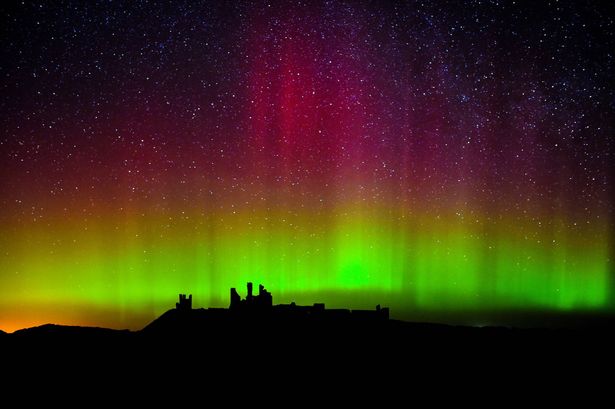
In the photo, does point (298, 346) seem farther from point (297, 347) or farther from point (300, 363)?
point (300, 363)

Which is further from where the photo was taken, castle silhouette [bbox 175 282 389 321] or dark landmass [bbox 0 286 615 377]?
castle silhouette [bbox 175 282 389 321]

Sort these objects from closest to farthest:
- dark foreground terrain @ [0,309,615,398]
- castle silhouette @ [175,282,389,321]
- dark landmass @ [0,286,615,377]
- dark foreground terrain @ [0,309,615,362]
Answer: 1. dark foreground terrain @ [0,309,615,398]
2. dark landmass @ [0,286,615,377]
3. dark foreground terrain @ [0,309,615,362]
4. castle silhouette @ [175,282,389,321]

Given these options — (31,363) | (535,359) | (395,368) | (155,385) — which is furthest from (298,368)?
(31,363)

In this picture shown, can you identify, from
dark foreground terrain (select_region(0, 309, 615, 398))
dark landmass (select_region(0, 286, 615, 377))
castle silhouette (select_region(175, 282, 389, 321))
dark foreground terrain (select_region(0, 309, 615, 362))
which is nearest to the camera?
dark foreground terrain (select_region(0, 309, 615, 398))

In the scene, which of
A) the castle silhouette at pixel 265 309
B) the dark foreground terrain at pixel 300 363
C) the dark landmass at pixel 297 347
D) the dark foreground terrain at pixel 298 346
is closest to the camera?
the dark foreground terrain at pixel 300 363

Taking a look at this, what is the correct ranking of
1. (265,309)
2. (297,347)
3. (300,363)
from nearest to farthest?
1. (300,363)
2. (297,347)
3. (265,309)

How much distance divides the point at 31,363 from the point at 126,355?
206 inches

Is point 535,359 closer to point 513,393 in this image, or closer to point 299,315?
point 513,393

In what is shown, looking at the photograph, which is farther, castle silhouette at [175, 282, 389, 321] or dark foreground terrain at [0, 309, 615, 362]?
castle silhouette at [175, 282, 389, 321]

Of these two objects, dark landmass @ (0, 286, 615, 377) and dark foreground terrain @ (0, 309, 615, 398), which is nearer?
dark foreground terrain @ (0, 309, 615, 398)

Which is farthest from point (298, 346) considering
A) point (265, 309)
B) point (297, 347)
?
point (265, 309)

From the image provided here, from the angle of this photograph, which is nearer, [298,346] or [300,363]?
[300,363]

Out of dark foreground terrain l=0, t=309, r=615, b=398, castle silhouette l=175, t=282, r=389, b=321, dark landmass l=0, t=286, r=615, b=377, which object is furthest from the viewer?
castle silhouette l=175, t=282, r=389, b=321

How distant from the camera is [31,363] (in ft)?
63.9
